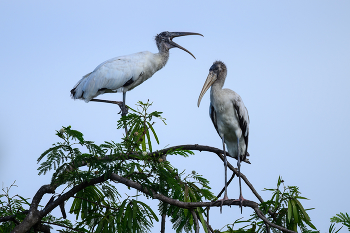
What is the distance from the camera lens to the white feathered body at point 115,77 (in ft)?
27.0

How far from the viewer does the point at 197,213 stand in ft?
14.0

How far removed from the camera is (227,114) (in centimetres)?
630

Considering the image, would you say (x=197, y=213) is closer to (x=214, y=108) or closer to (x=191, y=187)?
(x=191, y=187)

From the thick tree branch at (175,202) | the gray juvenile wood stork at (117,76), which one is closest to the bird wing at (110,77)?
the gray juvenile wood stork at (117,76)

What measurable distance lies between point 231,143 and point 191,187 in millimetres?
2099

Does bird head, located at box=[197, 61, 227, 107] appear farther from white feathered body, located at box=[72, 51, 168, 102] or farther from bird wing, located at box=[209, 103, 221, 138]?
white feathered body, located at box=[72, 51, 168, 102]

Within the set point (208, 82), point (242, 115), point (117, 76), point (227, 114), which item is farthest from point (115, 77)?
point (242, 115)

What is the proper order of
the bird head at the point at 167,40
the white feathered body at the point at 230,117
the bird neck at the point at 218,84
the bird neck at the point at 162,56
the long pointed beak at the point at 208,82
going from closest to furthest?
the white feathered body at the point at 230,117 < the bird neck at the point at 218,84 < the long pointed beak at the point at 208,82 < the bird neck at the point at 162,56 < the bird head at the point at 167,40

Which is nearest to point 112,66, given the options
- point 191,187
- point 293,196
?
point 191,187

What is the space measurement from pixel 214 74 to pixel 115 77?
7.58ft

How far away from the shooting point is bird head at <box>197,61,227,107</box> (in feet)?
21.8

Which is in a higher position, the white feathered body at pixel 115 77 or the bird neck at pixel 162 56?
the bird neck at pixel 162 56

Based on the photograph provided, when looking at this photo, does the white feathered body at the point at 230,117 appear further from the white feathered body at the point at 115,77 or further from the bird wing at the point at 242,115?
the white feathered body at the point at 115,77

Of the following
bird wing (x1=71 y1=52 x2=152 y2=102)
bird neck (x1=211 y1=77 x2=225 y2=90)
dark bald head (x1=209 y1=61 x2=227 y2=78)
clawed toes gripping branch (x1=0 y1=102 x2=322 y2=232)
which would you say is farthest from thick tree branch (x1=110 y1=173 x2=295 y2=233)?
bird wing (x1=71 y1=52 x2=152 y2=102)
